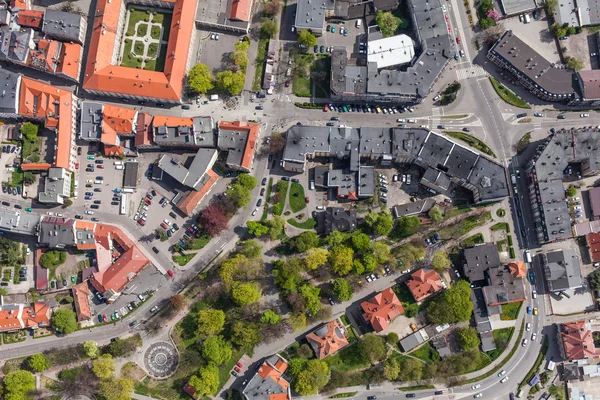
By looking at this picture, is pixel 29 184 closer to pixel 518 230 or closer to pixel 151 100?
pixel 151 100

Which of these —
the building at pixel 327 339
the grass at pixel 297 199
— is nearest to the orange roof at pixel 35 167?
the grass at pixel 297 199

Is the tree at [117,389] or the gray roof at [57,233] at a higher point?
the gray roof at [57,233]

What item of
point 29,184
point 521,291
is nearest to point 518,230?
point 521,291

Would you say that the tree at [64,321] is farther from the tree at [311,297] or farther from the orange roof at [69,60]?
the orange roof at [69,60]

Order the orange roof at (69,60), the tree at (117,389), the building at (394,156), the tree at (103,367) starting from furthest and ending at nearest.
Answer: the orange roof at (69,60)
the building at (394,156)
the tree at (103,367)
the tree at (117,389)

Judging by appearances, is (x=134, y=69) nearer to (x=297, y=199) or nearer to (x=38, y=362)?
(x=297, y=199)

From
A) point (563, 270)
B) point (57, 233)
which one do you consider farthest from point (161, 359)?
point (563, 270)
